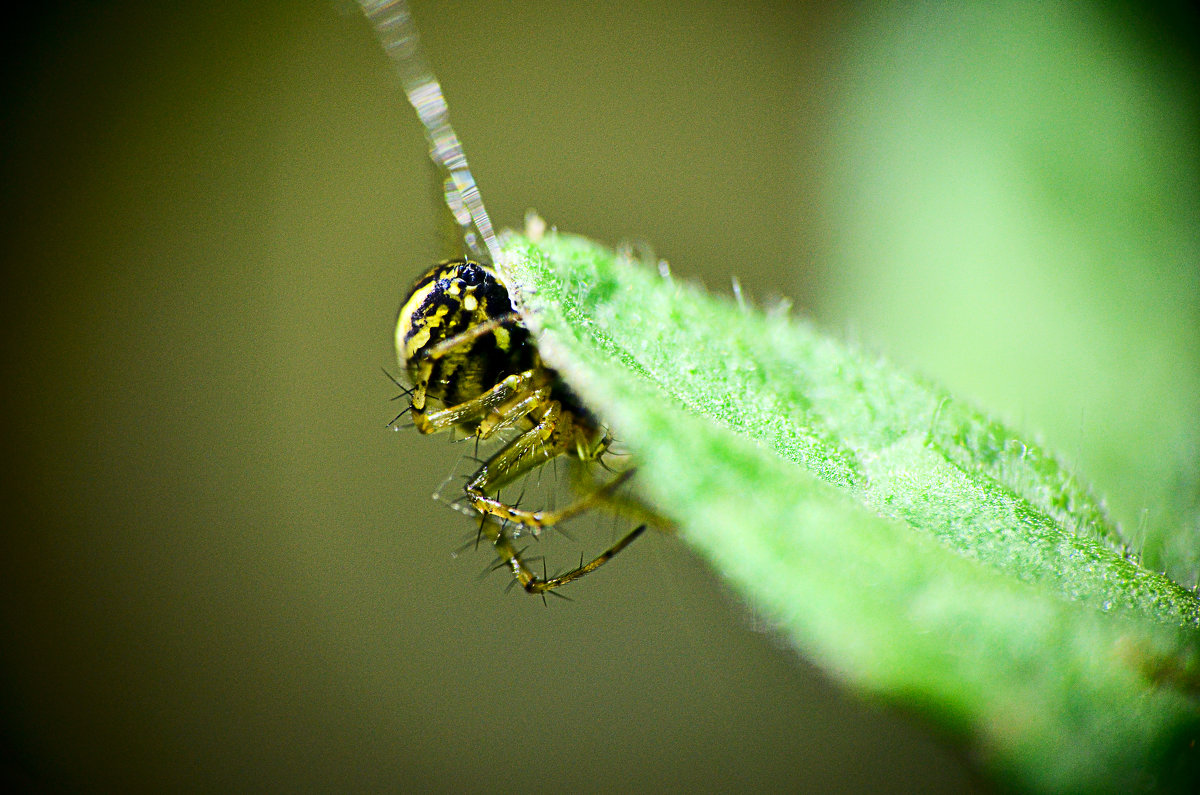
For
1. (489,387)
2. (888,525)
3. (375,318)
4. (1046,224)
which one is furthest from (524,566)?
(375,318)

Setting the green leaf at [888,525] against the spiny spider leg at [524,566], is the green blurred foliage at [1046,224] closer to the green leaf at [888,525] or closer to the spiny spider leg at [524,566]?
the green leaf at [888,525]

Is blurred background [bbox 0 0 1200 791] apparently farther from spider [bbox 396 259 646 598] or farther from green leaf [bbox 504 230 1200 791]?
green leaf [bbox 504 230 1200 791]

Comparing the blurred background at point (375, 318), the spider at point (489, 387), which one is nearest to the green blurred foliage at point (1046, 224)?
the blurred background at point (375, 318)

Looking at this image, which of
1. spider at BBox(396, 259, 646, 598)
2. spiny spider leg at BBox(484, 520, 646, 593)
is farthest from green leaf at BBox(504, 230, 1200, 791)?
spiny spider leg at BBox(484, 520, 646, 593)

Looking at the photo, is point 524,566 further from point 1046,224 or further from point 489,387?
point 1046,224

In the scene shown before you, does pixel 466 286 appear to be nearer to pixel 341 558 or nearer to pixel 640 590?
pixel 640 590
